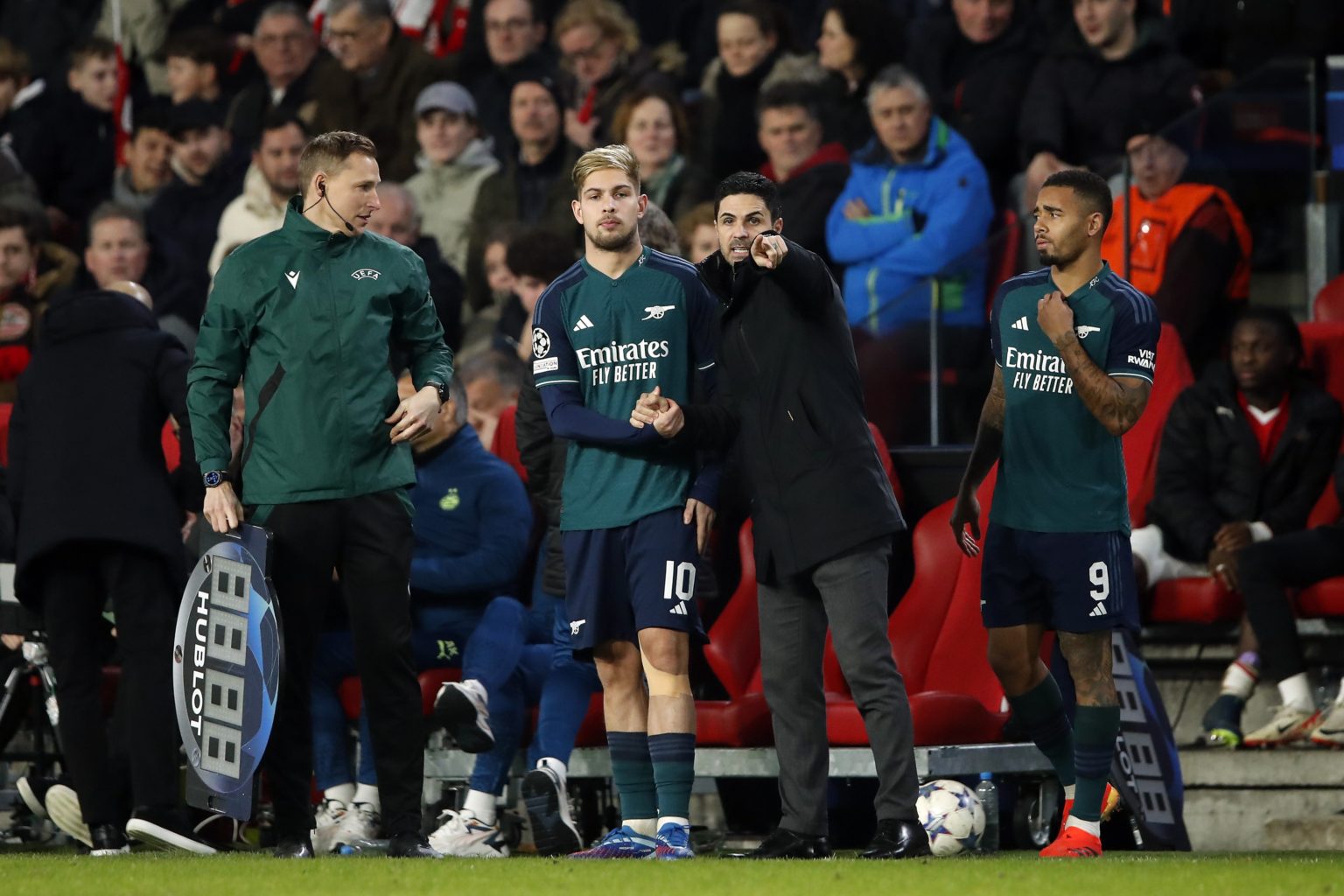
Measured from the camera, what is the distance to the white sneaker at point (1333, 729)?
27.7 feet

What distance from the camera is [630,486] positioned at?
671 centimetres

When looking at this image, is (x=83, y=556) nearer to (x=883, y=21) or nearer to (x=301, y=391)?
(x=301, y=391)

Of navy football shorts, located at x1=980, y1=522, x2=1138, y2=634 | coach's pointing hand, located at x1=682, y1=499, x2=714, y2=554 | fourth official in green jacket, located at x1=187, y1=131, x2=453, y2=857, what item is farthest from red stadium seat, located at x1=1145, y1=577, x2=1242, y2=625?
fourth official in green jacket, located at x1=187, y1=131, x2=453, y2=857

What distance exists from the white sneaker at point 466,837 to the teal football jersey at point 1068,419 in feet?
6.85

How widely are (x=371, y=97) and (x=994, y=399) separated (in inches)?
298

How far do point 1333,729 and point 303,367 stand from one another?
4.12 meters

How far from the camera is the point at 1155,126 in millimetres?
10672

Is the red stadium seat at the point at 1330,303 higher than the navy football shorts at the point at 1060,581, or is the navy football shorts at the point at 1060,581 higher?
the red stadium seat at the point at 1330,303

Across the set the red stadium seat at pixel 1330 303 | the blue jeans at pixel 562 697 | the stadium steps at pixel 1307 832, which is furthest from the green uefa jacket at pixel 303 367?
the red stadium seat at pixel 1330 303

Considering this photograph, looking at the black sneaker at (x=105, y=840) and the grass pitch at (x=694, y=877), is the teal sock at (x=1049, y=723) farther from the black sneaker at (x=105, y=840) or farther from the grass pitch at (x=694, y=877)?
the black sneaker at (x=105, y=840)

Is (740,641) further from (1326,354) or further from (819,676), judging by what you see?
(1326,354)

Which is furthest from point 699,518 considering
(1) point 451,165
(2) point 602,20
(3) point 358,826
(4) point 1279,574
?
(2) point 602,20

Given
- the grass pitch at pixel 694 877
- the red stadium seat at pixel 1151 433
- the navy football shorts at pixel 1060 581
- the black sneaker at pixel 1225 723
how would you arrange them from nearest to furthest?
the grass pitch at pixel 694 877
the navy football shorts at pixel 1060 581
the black sneaker at pixel 1225 723
the red stadium seat at pixel 1151 433

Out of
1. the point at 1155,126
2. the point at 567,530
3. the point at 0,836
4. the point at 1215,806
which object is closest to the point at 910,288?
the point at 1155,126
